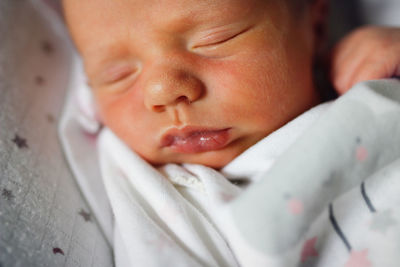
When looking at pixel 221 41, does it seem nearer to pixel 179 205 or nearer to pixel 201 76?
pixel 201 76

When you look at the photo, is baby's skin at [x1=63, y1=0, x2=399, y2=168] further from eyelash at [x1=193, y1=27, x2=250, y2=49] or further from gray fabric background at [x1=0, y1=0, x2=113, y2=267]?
gray fabric background at [x1=0, y1=0, x2=113, y2=267]

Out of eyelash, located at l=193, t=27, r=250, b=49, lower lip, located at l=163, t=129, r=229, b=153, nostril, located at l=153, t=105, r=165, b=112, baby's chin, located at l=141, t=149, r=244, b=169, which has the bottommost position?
baby's chin, located at l=141, t=149, r=244, b=169

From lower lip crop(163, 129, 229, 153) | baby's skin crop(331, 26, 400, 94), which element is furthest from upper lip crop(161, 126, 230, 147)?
baby's skin crop(331, 26, 400, 94)

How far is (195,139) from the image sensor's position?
31.4 inches

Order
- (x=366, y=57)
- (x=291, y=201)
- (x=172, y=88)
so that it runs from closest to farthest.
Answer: (x=291, y=201) → (x=172, y=88) → (x=366, y=57)

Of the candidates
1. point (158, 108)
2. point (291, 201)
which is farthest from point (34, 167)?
point (291, 201)

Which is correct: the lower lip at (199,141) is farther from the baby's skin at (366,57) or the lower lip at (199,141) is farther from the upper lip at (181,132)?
the baby's skin at (366,57)

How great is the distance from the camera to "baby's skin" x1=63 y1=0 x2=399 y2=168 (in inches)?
29.6

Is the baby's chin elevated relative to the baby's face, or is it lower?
lower

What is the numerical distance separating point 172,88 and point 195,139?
0.12 metres

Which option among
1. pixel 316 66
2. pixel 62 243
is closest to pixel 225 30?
pixel 316 66

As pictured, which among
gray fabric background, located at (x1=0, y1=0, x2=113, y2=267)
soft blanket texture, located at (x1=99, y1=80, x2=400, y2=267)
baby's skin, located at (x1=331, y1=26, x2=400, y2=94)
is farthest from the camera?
baby's skin, located at (x1=331, y1=26, x2=400, y2=94)

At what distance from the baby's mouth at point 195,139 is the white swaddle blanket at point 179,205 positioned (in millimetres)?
51

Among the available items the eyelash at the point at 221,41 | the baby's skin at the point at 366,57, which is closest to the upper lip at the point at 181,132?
the eyelash at the point at 221,41
